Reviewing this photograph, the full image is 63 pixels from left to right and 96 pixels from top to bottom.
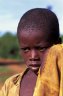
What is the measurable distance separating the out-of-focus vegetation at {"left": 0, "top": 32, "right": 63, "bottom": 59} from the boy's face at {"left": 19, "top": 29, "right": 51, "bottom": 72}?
28.9m

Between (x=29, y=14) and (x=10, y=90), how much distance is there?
669 mm

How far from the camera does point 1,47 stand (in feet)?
116

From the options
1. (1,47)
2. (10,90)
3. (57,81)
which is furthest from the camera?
(1,47)

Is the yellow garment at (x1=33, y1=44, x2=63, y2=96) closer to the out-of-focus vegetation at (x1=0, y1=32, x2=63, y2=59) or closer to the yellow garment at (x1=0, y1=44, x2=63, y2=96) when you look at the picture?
the yellow garment at (x1=0, y1=44, x2=63, y2=96)

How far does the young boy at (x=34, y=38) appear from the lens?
10.5 feet

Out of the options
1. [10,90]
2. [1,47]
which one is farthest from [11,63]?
[10,90]

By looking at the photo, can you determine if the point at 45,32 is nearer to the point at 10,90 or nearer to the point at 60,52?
the point at 10,90

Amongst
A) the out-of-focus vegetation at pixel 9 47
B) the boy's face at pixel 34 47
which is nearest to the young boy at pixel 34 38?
the boy's face at pixel 34 47

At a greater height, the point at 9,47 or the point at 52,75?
the point at 9,47

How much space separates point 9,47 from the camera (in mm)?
35188

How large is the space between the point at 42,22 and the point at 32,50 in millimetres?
227

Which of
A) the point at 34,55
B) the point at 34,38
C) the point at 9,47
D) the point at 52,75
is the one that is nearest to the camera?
the point at 52,75

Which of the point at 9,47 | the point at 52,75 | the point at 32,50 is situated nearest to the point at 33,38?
the point at 32,50

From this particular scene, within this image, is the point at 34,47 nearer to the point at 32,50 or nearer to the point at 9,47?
the point at 32,50
